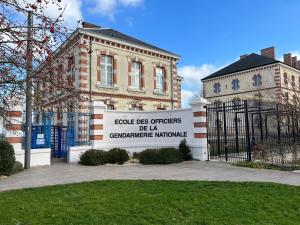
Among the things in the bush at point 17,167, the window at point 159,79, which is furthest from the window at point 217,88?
the bush at point 17,167

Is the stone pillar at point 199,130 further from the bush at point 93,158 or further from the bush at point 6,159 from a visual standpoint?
the bush at point 6,159

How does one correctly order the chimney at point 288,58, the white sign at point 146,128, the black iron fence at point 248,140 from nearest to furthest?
the black iron fence at point 248,140
the white sign at point 146,128
the chimney at point 288,58

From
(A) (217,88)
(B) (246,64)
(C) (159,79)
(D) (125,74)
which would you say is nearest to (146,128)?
(D) (125,74)

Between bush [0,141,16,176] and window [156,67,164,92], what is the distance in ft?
53.2

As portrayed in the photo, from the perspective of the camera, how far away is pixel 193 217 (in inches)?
208

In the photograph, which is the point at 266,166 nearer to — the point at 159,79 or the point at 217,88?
the point at 159,79

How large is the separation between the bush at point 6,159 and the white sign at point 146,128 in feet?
16.9

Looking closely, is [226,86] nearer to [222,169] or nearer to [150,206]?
[222,169]

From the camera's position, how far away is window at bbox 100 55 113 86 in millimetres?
21734

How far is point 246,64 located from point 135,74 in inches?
966

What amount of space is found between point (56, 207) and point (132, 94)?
17694 mm

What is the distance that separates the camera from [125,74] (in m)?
22.9

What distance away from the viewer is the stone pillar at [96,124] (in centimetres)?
1430

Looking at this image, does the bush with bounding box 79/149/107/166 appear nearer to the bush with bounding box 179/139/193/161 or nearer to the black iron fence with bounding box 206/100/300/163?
the bush with bounding box 179/139/193/161
